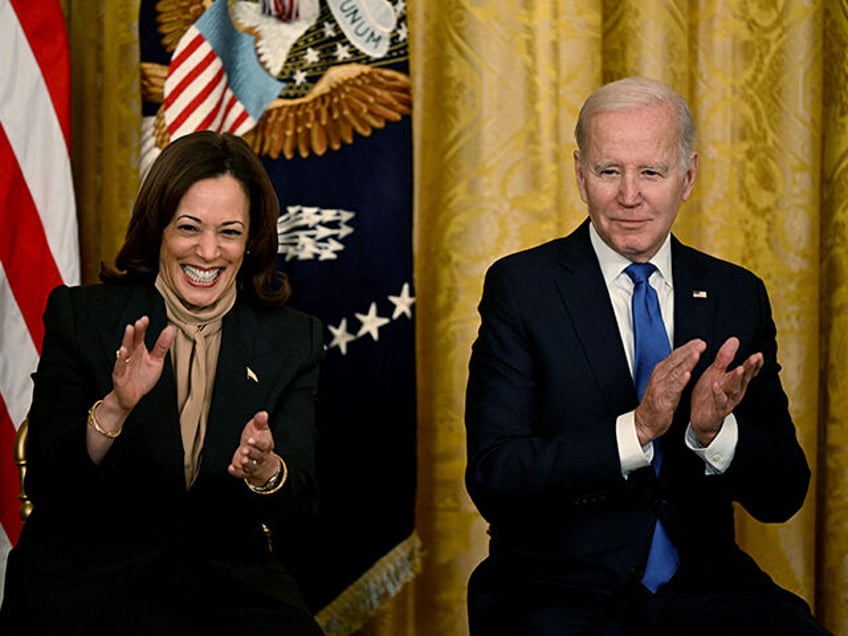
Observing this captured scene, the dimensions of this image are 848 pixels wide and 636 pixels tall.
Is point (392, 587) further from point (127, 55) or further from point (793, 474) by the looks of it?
point (127, 55)

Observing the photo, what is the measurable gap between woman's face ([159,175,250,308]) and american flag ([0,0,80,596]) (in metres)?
0.77

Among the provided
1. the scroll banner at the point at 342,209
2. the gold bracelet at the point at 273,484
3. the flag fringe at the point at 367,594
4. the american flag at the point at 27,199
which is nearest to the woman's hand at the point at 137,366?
the gold bracelet at the point at 273,484

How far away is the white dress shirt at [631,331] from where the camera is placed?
2178mm

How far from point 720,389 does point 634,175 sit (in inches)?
18.3

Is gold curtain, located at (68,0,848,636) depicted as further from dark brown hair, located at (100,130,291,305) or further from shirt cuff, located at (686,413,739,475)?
shirt cuff, located at (686,413,739,475)

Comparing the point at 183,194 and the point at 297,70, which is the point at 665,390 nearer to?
the point at 183,194

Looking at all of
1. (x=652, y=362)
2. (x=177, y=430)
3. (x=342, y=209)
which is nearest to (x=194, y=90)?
(x=342, y=209)

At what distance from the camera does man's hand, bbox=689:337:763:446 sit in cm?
208

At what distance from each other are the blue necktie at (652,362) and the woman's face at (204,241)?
82 centimetres

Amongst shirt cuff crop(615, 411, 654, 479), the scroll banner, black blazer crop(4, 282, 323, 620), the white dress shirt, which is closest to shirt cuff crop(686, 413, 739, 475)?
the white dress shirt

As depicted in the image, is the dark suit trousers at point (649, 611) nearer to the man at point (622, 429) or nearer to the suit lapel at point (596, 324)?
the man at point (622, 429)

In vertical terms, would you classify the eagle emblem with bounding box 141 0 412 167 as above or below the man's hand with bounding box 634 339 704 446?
above

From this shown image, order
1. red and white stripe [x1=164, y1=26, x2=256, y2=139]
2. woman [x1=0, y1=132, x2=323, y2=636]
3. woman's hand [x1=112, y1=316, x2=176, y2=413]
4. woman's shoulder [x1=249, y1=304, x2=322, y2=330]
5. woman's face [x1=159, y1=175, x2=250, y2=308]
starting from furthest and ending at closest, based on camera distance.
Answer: red and white stripe [x1=164, y1=26, x2=256, y2=139]
woman's shoulder [x1=249, y1=304, x2=322, y2=330]
woman's face [x1=159, y1=175, x2=250, y2=308]
woman [x1=0, y1=132, x2=323, y2=636]
woman's hand [x1=112, y1=316, x2=176, y2=413]

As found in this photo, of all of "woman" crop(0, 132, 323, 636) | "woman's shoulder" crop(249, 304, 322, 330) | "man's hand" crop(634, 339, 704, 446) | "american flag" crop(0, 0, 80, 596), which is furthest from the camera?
"american flag" crop(0, 0, 80, 596)
